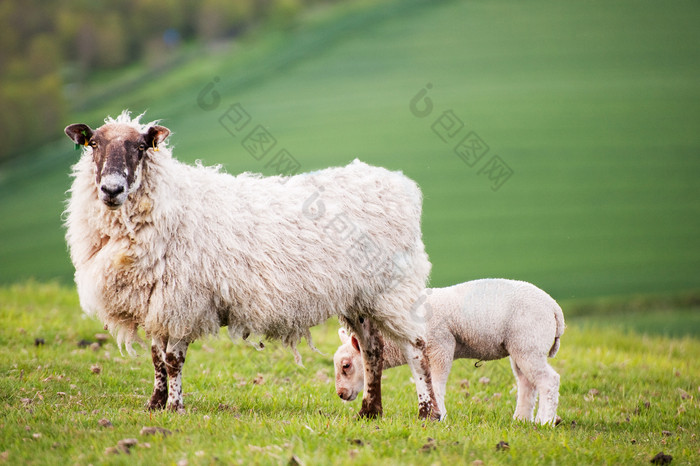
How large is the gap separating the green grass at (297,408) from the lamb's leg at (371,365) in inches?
9.5

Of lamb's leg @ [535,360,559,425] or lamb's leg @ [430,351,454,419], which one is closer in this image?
lamb's leg @ [535,360,559,425]

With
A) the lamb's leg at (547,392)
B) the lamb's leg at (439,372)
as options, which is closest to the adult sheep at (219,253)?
the lamb's leg at (439,372)

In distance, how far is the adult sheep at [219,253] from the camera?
6.23 meters

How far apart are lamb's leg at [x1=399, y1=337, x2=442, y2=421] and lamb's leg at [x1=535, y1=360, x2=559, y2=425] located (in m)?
1.03

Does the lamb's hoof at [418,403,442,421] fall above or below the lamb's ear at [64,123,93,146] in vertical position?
below

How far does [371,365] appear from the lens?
7289 mm

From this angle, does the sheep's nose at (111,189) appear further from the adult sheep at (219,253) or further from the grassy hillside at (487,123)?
the grassy hillside at (487,123)

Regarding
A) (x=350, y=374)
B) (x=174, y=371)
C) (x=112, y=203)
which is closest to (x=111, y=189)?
(x=112, y=203)

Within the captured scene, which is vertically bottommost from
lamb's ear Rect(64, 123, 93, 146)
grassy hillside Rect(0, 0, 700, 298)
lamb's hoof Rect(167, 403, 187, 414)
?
lamb's hoof Rect(167, 403, 187, 414)

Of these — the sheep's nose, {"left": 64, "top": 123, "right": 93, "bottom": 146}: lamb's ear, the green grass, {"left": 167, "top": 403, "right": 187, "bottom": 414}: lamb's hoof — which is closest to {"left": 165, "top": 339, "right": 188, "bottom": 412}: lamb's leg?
{"left": 167, "top": 403, "right": 187, "bottom": 414}: lamb's hoof

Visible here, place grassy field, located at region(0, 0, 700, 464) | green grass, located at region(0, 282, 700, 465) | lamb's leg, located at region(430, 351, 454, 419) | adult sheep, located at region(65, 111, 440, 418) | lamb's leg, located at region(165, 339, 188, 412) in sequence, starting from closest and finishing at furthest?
green grass, located at region(0, 282, 700, 465) → grassy field, located at region(0, 0, 700, 464) → adult sheep, located at region(65, 111, 440, 418) → lamb's leg, located at region(165, 339, 188, 412) → lamb's leg, located at region(430, 351, 454, 419)

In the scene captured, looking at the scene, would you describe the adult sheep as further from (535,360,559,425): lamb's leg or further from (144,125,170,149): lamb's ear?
(535,360,559,425): lamb's leg

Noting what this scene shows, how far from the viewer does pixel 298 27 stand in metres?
41.7

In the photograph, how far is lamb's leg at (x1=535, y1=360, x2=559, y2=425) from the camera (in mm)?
7121
